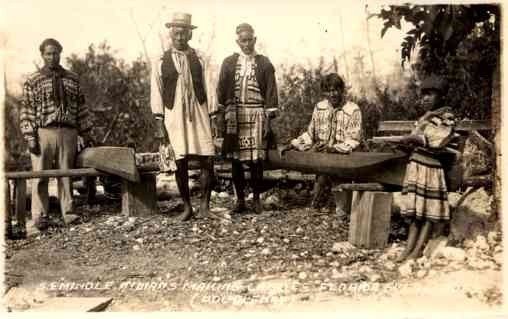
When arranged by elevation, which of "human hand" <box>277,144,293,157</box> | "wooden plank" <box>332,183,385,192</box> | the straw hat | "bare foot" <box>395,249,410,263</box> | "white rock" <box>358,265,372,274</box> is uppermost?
the straw hat

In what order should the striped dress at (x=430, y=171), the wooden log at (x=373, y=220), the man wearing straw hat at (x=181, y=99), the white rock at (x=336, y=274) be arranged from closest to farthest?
the striped dress at (x=430, y=171)
the white rock at (x=336, y=274)
the wooden log at (x=373, y=220)
the man wearing straw hat at (x=181, y=99)

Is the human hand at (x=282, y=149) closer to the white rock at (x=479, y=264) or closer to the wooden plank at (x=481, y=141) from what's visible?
the wooden plank at (x=481, y=141)

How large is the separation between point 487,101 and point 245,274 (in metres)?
2.20

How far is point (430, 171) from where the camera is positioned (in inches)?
160

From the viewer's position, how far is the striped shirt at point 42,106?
4.89 m

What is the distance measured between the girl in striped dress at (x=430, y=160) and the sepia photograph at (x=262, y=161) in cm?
1

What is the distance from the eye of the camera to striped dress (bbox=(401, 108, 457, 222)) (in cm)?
400

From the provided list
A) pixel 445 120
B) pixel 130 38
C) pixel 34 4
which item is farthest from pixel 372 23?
pixel 34 4

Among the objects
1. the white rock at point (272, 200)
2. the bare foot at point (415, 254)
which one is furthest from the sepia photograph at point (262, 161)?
the white rock at point (272, 200)

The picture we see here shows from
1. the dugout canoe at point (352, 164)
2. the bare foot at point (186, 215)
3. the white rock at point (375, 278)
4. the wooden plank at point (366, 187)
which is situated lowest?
the white rock at point (375, 278)

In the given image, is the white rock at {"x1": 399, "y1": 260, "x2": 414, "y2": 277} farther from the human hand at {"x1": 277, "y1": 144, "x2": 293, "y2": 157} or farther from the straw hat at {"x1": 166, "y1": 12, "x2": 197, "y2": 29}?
the straw hat at {"x1": 166, "y1": 12, "x2": 197, "y2": 29}

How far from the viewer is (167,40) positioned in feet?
17.2

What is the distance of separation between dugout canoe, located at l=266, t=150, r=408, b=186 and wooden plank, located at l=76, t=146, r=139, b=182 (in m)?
1.06

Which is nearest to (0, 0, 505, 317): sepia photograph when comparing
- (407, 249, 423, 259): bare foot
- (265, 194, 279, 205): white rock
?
(407, 249, 423, 259): bare foot
